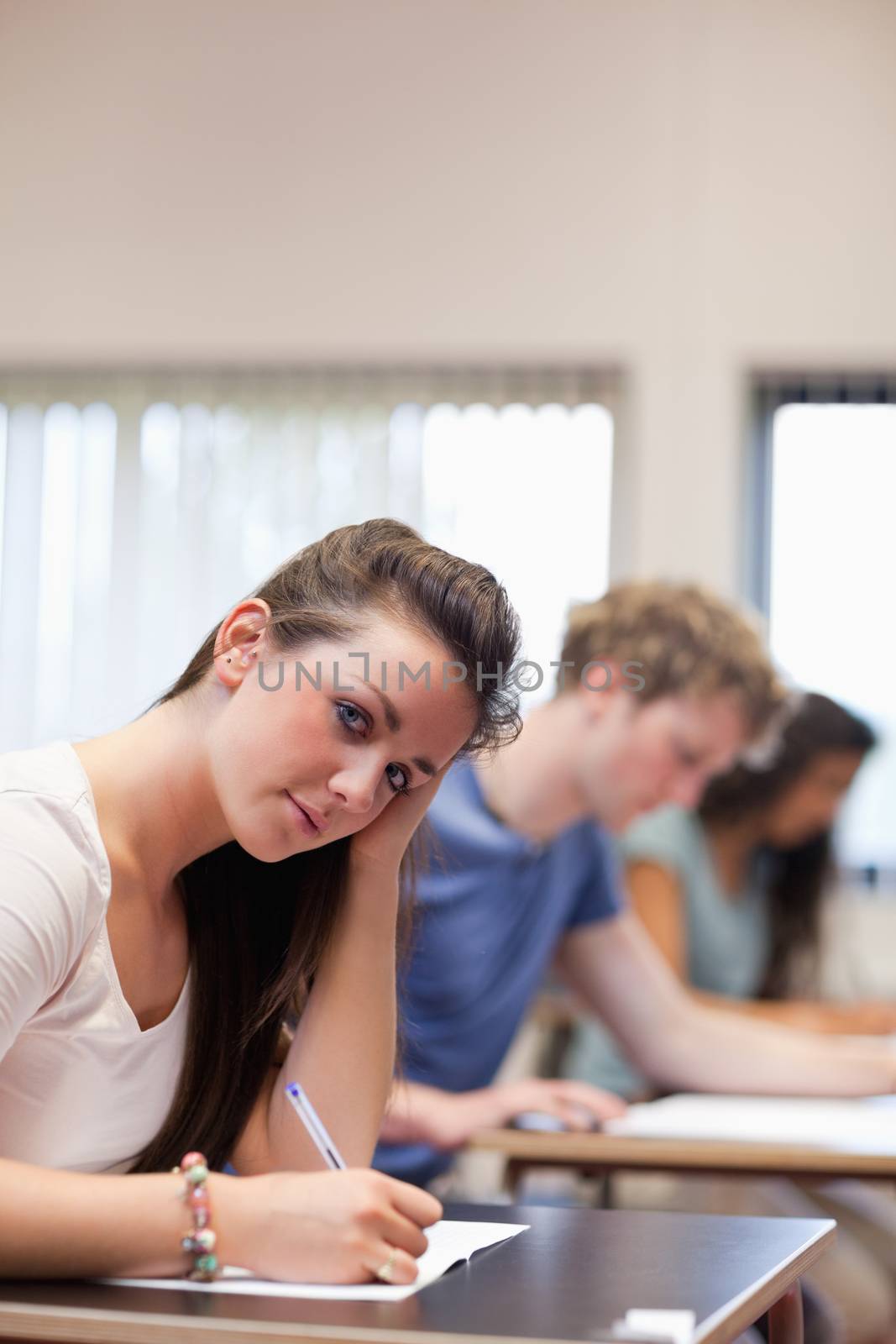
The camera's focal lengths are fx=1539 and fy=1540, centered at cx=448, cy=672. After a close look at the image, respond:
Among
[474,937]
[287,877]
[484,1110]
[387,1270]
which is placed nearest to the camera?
[387,1270]

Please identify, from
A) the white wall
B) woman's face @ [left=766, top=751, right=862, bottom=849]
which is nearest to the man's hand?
woman's face @ [left=766, top=751, right=862, bottom=849]

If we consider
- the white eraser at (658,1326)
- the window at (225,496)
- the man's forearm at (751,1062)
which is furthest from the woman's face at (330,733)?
the window at (225,496)

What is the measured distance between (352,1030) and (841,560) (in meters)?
2.81

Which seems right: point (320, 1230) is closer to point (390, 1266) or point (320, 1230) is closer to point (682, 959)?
point (390, 1266)

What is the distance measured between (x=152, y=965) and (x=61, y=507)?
9.97ft

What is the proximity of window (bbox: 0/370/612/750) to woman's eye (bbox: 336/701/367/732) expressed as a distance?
2744 mm

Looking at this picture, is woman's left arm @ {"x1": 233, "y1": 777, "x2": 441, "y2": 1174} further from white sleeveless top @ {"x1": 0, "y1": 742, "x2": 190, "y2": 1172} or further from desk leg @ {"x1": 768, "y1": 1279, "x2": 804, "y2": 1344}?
desk leg @ {"x1": 768, "y1": 1279, "x2": 804, "y2": 1344}

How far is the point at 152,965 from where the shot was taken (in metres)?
1.10

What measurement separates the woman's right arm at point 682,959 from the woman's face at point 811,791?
32 cm

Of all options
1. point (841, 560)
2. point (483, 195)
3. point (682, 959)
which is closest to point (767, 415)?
point (841, 560)

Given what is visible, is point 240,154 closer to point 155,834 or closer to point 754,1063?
point 754,1063

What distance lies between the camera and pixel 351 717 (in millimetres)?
1028

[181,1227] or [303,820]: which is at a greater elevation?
[303,820]

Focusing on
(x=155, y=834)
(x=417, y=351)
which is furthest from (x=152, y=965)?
(x=417, y=351)
